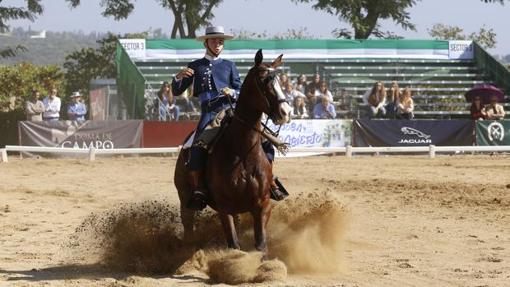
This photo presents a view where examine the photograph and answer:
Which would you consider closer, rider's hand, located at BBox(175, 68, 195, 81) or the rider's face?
rider's hand, located at BBox(175, 68, 195, 81)

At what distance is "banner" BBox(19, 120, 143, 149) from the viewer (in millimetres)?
27016

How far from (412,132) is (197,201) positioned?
18916 mm

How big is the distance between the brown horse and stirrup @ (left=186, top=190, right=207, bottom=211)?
0.41 feet

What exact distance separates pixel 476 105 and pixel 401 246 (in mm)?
19112

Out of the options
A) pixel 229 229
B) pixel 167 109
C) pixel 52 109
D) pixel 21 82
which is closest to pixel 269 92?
pixel 229 229

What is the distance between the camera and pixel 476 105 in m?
31.2

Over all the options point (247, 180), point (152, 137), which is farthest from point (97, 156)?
point (247, 180)

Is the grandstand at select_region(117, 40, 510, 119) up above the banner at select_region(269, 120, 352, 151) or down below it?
above

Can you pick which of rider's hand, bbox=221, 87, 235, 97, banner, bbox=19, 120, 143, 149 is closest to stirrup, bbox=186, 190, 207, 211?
rider's hand, bbox=221, 87, 235, 97

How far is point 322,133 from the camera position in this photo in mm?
28484

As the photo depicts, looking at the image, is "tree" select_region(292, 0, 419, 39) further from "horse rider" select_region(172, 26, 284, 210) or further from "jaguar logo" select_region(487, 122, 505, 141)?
"horse rider" select_region(172, 26, 284, 210)

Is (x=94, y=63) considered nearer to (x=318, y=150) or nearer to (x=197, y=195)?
(x=318, y=150)

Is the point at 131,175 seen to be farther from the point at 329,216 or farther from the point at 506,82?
the point at 506,82

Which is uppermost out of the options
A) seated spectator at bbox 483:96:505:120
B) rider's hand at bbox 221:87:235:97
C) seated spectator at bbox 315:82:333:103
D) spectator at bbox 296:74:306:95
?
rider's hand at bbox 221:87:235:97
